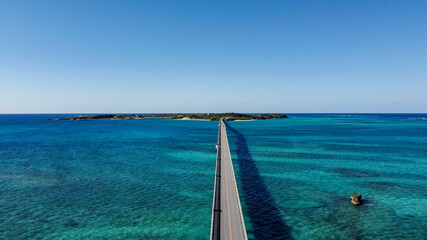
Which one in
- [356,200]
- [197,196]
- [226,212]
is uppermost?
[226,212]

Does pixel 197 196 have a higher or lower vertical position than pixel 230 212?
lower

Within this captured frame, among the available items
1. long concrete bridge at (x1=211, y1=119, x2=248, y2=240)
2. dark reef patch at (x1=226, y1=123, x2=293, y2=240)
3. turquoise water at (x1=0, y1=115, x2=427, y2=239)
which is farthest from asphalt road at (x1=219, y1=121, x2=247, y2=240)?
dark reef patch at (x1=226, y1=123, x2=293, y2=240)

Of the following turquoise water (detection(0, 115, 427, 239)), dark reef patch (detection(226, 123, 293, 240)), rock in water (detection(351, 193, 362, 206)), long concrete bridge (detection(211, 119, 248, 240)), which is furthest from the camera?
rock in water (detection(351, 193, 362, 206))

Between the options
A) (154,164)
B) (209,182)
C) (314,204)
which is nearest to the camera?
(314,204)

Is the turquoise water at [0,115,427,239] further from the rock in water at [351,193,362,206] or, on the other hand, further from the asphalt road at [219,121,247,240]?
the asphalt road at [219,121,247,240]

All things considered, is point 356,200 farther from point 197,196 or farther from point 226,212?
point 197,196

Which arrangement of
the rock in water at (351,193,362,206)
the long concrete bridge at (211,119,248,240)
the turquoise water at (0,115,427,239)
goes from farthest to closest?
the rock in water at (351,193,362,206) < the turquoise water at (0,115,427,239) < the long concrete bridge at (211,119,248,240)

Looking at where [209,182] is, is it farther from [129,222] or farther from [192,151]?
[192,151]

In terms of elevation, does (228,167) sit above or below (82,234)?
above

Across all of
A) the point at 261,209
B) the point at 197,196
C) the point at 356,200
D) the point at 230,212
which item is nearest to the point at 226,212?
the point at 230,212

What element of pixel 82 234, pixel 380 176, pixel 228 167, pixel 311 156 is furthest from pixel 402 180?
pixel 82 234

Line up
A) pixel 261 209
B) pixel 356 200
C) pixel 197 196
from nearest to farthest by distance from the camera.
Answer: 1. pixel 261 209
2. pixel 356 200
3. pixel 197 196
